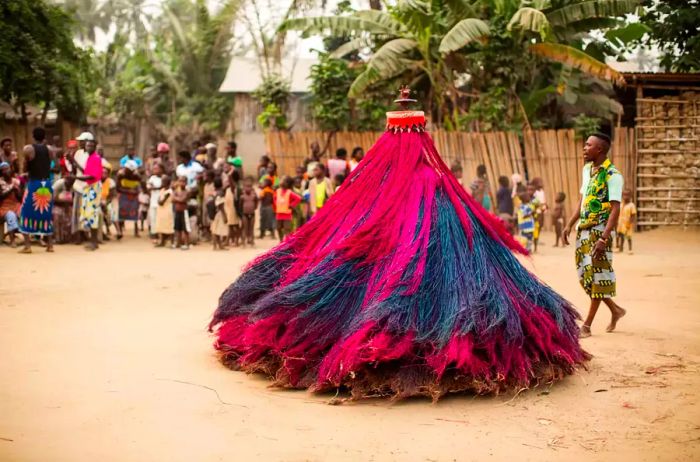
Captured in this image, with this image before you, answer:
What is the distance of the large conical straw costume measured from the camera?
16.7ft

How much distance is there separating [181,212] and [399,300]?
8.76 metres

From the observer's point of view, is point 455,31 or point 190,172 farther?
point 455,31

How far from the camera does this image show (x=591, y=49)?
1770cm

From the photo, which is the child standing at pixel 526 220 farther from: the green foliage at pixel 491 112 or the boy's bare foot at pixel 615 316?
the boy's bare foot at pixel 615 316

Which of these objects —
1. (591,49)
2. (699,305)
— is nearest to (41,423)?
(699,305)

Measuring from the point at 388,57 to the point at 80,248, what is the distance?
7.03 m

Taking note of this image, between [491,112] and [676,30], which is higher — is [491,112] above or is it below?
below

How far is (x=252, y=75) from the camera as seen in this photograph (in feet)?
92.9

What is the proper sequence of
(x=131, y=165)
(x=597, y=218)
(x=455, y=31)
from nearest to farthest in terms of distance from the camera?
(x=597, y=218)
(x=131, y=165)
(x=455, y=31)

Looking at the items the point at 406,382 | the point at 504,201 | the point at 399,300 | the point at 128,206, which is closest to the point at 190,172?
the point at 128,206

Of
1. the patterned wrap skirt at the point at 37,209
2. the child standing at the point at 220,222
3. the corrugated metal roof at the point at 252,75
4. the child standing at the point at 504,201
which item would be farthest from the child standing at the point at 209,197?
the corrugated metal roof at the point at 252,75

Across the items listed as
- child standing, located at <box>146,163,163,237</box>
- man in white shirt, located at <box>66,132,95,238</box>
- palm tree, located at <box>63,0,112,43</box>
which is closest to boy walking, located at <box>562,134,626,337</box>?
man in white shirt, located at <box>66,132,95,238</box>

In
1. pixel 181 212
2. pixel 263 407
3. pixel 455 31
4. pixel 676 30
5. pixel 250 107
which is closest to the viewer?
pixel 263 407

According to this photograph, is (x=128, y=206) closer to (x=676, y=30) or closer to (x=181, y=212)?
(x=181, y=212)
